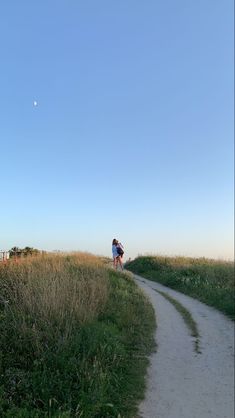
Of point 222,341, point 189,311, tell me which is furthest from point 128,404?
point 189,311

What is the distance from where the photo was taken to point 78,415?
7.36 metres

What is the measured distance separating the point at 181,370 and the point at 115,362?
195 cm

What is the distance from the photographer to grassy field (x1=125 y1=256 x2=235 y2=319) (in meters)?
19.7

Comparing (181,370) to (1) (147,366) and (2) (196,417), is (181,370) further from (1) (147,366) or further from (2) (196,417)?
(2) (196,417)

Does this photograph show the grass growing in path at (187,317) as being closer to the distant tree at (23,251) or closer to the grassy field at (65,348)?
the grassy field at (65,348)

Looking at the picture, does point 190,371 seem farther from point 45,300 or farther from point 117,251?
point 117,251

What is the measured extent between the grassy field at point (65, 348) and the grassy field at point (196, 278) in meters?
6.44

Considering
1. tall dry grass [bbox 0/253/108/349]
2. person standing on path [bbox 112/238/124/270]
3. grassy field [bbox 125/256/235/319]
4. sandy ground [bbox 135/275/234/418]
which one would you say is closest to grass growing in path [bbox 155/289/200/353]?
sandy ground [bbox 135/275/234/418]

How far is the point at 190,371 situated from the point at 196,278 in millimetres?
13910

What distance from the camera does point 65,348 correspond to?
30.5 ft

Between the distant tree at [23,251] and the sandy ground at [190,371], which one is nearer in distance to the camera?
the sandy ground at [190,371]

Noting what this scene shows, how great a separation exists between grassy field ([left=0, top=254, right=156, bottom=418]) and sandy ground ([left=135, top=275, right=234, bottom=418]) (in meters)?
0.31

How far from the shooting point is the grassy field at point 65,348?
7809mm

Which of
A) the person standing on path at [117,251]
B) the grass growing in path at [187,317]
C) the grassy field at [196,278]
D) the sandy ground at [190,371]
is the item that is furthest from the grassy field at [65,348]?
the person standing on path at [117,251]
